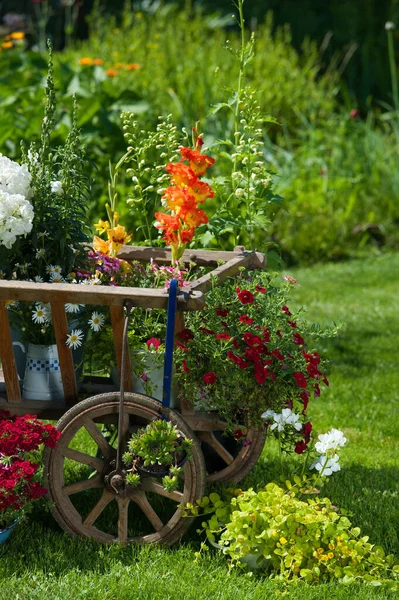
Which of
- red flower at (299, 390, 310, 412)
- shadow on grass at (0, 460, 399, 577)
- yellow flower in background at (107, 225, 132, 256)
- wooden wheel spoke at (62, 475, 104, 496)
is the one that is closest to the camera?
shadow on grass at (0, 460, 399, 577)

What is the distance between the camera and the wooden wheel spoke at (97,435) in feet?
9.14

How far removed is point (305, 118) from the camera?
8.34 metres

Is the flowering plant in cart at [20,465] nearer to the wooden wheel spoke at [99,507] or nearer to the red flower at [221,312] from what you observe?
the wooden wheel spoke at [99,507]

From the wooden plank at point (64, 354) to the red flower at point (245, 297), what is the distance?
0.54m

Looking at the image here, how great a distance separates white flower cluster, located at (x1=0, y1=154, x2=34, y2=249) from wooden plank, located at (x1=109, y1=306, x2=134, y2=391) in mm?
368

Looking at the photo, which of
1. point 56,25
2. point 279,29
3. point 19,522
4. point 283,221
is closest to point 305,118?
point 283,221

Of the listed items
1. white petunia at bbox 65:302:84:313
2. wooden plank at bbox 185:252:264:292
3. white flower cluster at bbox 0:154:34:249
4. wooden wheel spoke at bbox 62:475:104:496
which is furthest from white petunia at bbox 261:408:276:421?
white flower cluster at bbox 0:154:34:249

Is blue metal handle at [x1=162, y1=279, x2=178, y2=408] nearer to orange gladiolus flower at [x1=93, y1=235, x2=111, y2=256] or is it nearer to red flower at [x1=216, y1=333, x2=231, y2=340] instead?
red flower at [x1=216, y1=333, x2=231, y2=340]

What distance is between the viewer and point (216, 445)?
323 centimetres

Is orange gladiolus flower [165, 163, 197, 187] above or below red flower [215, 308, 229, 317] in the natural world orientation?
above

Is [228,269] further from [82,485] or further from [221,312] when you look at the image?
[82,485]

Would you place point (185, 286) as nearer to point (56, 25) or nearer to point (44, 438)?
point (44, 438)

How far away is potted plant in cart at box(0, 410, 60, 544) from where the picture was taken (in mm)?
2676

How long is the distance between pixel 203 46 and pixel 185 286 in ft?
23.9
